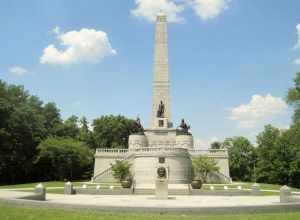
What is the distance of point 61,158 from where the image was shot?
183 ft

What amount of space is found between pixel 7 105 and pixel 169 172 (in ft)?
75.9

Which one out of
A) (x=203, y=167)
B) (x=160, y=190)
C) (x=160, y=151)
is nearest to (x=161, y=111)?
(x=203, y=167)

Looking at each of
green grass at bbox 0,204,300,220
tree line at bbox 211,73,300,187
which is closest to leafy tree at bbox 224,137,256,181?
tree line at bbox 211,73,300,187

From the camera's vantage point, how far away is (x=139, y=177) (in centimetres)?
4397

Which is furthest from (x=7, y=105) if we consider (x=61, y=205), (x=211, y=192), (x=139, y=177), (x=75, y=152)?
(x=61, y=205)

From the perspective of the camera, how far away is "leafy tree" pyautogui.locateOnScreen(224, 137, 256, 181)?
71.5 metres

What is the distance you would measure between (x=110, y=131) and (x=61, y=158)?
21.2 m

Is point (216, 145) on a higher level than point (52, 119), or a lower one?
lower

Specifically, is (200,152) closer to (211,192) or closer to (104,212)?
(211,192)

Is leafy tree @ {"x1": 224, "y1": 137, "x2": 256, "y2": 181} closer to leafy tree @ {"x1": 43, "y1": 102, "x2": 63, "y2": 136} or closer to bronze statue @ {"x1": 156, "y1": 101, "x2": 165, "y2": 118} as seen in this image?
bronze statue @ {"x1": 156, "y1": 101, "x2": 165, "y2": 118}

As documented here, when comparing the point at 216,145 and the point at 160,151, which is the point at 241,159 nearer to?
the point at 216,145

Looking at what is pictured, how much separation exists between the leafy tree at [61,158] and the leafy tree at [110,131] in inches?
556

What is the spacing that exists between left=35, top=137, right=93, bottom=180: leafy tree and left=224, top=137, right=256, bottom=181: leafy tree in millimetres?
28053

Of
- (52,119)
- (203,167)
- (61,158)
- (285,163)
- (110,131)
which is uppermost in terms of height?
(52,119)
